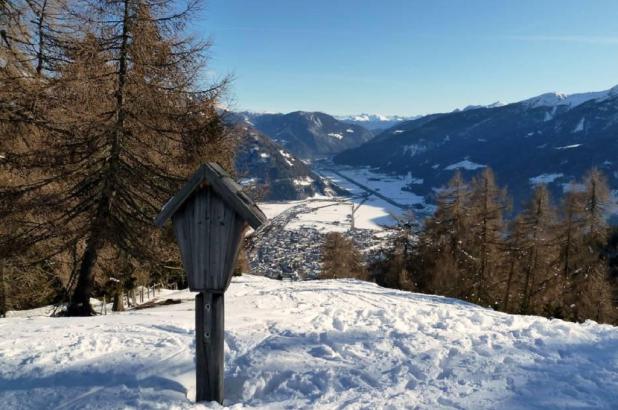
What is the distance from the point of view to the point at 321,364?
198 inches

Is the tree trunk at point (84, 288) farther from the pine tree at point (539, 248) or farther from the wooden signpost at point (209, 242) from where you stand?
the pine tree at point (539, 248)

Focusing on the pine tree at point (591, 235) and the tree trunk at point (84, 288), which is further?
the pine tree at point (591, 235)

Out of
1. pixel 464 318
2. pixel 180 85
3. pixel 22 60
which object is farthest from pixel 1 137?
pixel 464 318

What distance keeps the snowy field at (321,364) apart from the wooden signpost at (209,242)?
0.41 metres

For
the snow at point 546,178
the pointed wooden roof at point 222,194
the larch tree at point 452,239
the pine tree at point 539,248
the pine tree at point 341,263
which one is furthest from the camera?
the snow at point 546,178

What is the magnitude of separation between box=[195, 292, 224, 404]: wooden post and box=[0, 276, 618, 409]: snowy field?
17cm

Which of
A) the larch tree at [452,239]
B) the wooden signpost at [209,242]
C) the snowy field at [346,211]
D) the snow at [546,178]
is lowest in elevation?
the snowy field at [346,211]

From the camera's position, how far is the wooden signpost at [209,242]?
3941mm

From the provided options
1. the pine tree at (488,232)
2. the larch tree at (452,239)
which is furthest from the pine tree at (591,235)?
the larch tree at (452,239)

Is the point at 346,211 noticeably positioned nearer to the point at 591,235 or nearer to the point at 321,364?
the point at 591,235

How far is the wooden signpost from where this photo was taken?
3941mm

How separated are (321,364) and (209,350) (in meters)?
1.45

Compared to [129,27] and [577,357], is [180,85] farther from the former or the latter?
[577,357]

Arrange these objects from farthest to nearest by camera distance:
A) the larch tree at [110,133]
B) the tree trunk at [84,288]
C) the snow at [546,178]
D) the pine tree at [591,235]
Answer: the snow at [546,178] → the pine tree at [591,235] → the tree trunk at [84,288] → the larch tree at [110,133]
